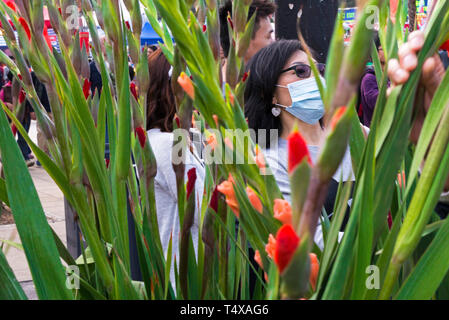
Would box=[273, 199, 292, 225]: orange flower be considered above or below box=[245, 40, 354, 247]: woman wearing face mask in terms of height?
above

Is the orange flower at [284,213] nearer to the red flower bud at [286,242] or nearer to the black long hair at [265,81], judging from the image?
the red flower bud at [286,242]

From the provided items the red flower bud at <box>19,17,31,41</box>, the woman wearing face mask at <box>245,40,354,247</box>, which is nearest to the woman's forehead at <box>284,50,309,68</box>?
the woman wearing face mask at <box>245,40,354,247</box>

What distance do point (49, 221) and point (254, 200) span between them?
12.1 feet

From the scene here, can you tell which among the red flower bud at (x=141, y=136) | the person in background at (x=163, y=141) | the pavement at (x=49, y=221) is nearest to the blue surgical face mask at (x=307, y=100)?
the person in background at (x=163, y=141)

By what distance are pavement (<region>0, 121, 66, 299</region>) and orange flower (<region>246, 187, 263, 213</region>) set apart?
2333 mm

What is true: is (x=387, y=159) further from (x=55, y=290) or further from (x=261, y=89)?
(x=261, y=89)

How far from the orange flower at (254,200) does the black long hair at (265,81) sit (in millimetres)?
1400

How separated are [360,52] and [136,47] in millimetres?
400

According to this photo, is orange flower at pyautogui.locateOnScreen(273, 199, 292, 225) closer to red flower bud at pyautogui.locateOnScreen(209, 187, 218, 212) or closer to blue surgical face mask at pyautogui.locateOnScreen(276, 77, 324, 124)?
red flower bud at pyautogui.locateOnScreen(209, 187, 218, 212)

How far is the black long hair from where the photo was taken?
5.98 feet

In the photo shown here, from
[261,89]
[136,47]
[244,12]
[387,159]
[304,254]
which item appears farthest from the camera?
[261,89]

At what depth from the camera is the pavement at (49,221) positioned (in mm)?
3024

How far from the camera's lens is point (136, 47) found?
0.64 meters

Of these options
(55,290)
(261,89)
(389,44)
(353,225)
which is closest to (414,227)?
(353,225)
